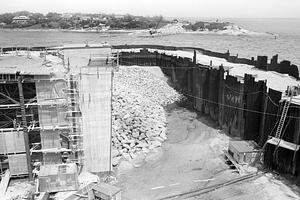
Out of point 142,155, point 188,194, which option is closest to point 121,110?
point 142,155

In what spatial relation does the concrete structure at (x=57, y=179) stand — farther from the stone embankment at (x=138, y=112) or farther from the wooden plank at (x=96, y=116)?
the stone embankment at (x=138, y=112)

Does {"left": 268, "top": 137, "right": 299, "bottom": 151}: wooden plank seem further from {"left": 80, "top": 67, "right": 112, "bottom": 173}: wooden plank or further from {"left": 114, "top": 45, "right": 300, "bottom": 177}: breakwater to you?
{"left": 80, "top": 67, "right": 112, "bottom": 173}: wooden plank

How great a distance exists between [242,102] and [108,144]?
30.5ft

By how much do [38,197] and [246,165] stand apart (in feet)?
34.8

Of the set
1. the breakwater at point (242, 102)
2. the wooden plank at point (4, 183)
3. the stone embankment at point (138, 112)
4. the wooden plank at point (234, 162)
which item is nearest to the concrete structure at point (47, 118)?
the wooden plank at point (4, 183)

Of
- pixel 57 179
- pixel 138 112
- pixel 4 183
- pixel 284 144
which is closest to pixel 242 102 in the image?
pixel 284 144

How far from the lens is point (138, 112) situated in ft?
78.9

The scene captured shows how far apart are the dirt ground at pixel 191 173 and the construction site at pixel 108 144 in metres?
0.05

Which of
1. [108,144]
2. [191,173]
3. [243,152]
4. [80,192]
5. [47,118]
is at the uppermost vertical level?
[47,118]

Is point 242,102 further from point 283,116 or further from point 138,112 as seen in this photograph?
point 138,112

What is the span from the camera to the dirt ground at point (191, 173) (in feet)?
50.1

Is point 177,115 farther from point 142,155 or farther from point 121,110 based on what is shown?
point 142,155

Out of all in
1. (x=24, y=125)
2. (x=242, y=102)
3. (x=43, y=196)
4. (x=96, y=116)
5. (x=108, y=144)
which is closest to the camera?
(x=43, y=196)

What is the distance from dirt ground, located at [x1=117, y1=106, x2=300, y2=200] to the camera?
15.3m
